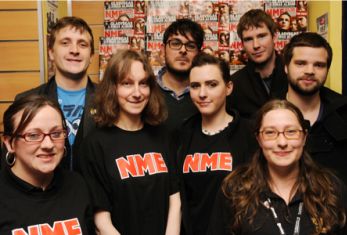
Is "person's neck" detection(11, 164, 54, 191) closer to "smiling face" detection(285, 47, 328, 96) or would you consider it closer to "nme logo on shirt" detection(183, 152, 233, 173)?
"nme logo on shirt" detection(183, 152, 233, 173)

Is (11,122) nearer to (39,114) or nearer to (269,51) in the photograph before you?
(39,114)

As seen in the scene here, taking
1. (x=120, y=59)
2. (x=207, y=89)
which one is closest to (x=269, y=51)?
(x=207, y=89)

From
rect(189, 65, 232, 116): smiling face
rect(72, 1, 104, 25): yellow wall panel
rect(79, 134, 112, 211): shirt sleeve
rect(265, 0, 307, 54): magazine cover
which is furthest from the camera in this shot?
rect(72, 1, 104, 25): yellow wall panel

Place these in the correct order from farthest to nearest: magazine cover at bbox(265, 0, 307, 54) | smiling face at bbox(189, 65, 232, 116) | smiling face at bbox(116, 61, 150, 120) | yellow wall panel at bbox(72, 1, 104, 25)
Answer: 1. yellow wall panel at bbox(72, 1, 104, 25)
2. magazine cover at bbox(265, 0, 307, 54)
3. smiling face at bbox(189, 65, 232, 116)
4. smiling face at bbox(116, 61, 150, 120)

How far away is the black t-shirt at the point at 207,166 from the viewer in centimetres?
220

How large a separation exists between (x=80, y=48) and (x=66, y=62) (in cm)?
12

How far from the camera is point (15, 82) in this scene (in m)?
3.65

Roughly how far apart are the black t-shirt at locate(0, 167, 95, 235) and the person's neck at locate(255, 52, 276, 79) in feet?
5.76

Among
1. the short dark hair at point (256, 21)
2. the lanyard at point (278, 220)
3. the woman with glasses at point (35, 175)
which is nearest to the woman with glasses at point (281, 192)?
the lanyard at point (278, 220)

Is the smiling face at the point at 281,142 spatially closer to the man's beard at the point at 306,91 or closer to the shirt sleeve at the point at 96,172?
the man's beard at the point at 306,91

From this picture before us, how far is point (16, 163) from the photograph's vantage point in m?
1.78

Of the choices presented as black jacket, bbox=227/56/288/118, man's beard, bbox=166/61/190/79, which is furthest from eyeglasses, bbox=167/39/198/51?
black jacket, bbox=227/56/288/118

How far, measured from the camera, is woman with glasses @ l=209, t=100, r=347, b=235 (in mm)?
1800

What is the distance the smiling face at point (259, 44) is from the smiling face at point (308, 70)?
1.94 ft
